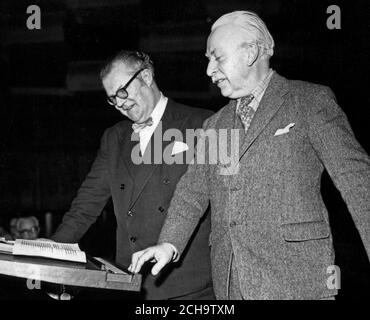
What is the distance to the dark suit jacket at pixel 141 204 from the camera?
2121 millimetres

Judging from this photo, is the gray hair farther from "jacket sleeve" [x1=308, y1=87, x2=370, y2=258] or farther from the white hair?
"jacket sleeve" [x1=308, y1=87, x2=370, y2=258]

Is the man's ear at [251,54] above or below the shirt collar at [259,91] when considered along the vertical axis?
above

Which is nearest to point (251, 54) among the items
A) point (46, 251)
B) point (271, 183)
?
point (271, 183)

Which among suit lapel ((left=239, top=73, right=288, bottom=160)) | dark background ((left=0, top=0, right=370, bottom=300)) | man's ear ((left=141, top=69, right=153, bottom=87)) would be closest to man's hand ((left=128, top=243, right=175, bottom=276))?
suit lapel ((left=239, top=73, right=288, bottom=160))

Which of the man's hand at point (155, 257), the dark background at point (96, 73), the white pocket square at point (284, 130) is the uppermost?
the dark background at point (96, 73)

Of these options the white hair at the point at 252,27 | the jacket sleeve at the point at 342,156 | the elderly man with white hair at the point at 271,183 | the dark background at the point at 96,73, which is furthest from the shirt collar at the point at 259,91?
the dark background at the point at 96,73

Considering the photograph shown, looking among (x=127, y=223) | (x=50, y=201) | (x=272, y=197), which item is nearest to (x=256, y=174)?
(x=272, y=197)

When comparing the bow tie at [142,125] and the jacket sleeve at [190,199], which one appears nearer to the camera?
the jacket sleeve at [190,199]

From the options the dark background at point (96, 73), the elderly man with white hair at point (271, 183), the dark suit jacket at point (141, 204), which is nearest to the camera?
the elderly man with white hair at point (271, 183)

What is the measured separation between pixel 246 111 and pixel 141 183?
2.04ft

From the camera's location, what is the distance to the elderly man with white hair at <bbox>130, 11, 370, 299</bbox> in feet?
5.13

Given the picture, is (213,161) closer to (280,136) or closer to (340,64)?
(280,136)

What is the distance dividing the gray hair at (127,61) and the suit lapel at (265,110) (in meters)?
0.74

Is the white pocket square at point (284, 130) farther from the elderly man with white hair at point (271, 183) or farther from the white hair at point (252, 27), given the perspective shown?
the white hair at point (252, 27)
